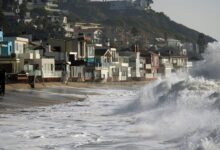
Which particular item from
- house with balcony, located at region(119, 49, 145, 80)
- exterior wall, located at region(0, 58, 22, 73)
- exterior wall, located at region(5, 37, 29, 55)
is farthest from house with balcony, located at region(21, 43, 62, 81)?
house with balcony, located at region(119, 49, 145, 80)

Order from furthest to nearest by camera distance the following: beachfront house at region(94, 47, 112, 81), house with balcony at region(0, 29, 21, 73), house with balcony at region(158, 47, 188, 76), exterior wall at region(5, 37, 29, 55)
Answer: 1. house with balcony at region(158, 47, 188, 76)
2. beachfront house at region(94, 47, 112, 81)
3. exterior wall at region(5, 37, 29, 55)
4. house with balcony at region(0, 29, 21, 73)

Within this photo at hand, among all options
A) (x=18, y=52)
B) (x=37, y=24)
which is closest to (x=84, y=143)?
(x=18, y=52)

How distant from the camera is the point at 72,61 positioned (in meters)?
69.1

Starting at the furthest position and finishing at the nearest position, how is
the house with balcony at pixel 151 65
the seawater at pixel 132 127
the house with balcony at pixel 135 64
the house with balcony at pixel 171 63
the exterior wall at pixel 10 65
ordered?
the house with balcony at pixel 171 63 → the house with balcony at pixel 151 65 → the house with balcony at pixel 135 64 → the exterior wall at pixel 10 65 → the seawater at pixel 132 127

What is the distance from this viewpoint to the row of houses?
55.7m

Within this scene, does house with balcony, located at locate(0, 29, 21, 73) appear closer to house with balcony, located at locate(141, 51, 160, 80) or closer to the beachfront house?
the beachfront house

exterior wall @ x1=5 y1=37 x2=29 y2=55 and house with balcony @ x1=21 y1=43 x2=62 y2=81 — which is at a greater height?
exterior wall @ x1=5 y1=37 x2=29 y2=55

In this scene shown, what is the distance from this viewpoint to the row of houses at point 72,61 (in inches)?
2191

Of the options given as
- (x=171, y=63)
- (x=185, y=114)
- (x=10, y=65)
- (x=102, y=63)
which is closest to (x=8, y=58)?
(x=10, y=65)

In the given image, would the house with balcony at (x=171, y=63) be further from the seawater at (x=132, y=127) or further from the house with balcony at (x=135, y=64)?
the seawater at (x=132, y=127)

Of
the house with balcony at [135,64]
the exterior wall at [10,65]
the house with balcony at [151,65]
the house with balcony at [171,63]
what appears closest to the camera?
the exterior wall at [10,65]

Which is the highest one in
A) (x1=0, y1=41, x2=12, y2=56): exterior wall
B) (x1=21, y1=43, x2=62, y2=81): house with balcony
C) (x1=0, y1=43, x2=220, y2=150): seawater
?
(x1=0, y1=41, x2=12, y2=56): exterior wall

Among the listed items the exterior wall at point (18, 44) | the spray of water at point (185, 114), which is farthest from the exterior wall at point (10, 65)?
the spray of water at point (185, 114)

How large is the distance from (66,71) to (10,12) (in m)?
57.2
